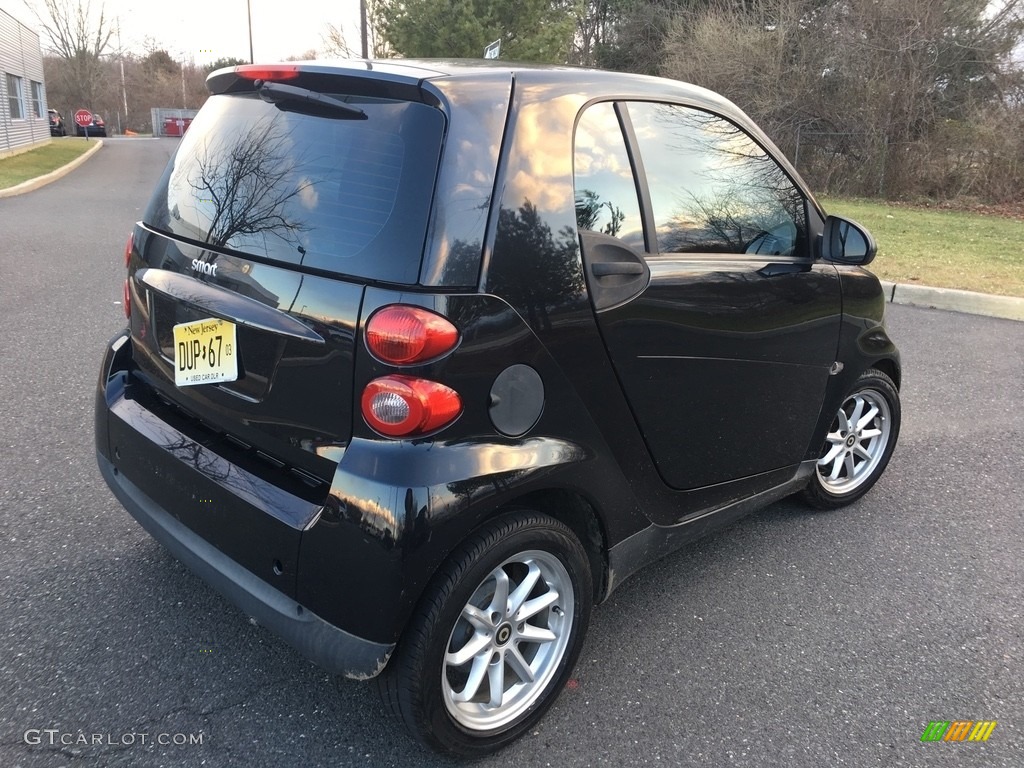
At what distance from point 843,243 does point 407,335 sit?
198 centimetres

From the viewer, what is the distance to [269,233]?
2055mm

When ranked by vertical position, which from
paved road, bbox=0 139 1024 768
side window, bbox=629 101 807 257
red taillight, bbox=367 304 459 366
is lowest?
paved road, bbox=0 139 1024 768

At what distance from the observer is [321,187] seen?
2.00 meters

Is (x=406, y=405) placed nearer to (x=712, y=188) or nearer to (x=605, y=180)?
(x=605, y=180)

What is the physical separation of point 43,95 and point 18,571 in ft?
126

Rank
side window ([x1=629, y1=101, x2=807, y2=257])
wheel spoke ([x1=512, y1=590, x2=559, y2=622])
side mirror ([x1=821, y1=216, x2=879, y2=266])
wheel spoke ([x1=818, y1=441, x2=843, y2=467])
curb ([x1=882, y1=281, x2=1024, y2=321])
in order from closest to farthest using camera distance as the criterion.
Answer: wheel spoke ([x1=512, y1=590, x2=559, y2=622]) < side window ([x1=629, y1=101, x2=807, y2=257]) < side mirror ([x1=821, y1=216, x2=879, y2=266]) < wheel spoke ([x1=818, y1=441, x2=843, y2=467]) < curb ([x1=882, y1=281, x2=1024, y2=321])

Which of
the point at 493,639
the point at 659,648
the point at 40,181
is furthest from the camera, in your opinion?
the point at 40,181

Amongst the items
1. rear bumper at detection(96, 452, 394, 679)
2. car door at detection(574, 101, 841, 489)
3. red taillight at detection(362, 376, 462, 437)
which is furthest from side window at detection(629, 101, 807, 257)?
rear bumper at detection(96, 452, 394, 679)

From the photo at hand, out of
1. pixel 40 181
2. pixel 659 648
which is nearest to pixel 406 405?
pixel 659 648

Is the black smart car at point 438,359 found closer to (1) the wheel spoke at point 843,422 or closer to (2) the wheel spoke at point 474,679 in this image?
(2) the wheel spoke at point 474,679

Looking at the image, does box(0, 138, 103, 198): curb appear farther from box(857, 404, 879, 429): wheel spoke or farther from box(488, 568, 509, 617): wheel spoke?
box(488, 568, 509, 617): wheel spoke

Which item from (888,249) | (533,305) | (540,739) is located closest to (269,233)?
(533,305)

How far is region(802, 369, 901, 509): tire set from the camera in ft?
11.2

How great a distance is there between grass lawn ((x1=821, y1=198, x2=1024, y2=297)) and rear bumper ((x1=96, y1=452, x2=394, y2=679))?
26.3 feet
